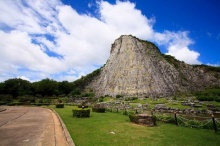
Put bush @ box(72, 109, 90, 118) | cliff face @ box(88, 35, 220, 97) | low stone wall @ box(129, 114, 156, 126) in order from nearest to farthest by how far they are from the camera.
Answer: low stone wall @ box(129, 114, 156, 126), bush @ box(72, 109, 90, 118), cliff face @ box(88, 35, 220, 97)

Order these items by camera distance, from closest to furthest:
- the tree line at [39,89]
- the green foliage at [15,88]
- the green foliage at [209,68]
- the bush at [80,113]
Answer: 1. the bush at [80,113]
2. the green foliage at [15,88]
3. the tree line at [39,89]
4. the green foliage at [209,68]

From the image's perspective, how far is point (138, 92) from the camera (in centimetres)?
5934

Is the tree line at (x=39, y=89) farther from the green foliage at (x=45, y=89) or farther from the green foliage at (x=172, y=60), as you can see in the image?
the green foliage at (x=172, y=60)

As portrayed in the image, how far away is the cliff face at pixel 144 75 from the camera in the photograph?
201 ft

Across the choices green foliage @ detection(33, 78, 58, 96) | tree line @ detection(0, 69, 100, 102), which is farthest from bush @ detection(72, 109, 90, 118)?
green foliage @ detection(33, 78, 58, 96)

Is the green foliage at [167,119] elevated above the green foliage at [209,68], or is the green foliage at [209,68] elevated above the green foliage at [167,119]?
the green foliage at [209,68]

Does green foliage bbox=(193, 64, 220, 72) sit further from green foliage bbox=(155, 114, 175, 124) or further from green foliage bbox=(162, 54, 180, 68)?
green foliage bbox=(155, 114, 175, 124)

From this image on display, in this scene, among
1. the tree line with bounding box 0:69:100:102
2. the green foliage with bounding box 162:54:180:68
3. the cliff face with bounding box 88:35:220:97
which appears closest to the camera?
the cliff face with bounding box 88:35:220:97

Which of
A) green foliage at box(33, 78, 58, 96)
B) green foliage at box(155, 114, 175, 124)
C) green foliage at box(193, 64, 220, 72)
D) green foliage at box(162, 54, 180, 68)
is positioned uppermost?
green foliage at box(162, 54, 180, 68)

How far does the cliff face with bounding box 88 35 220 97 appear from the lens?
201 feet

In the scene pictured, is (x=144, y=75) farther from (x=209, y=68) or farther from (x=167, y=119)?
(x=167, y=119)

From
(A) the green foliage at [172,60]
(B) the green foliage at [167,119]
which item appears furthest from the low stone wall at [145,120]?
(A) the green foliage at [172,60]

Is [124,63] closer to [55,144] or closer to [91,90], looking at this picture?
[91,90]

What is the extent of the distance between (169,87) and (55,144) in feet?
194
